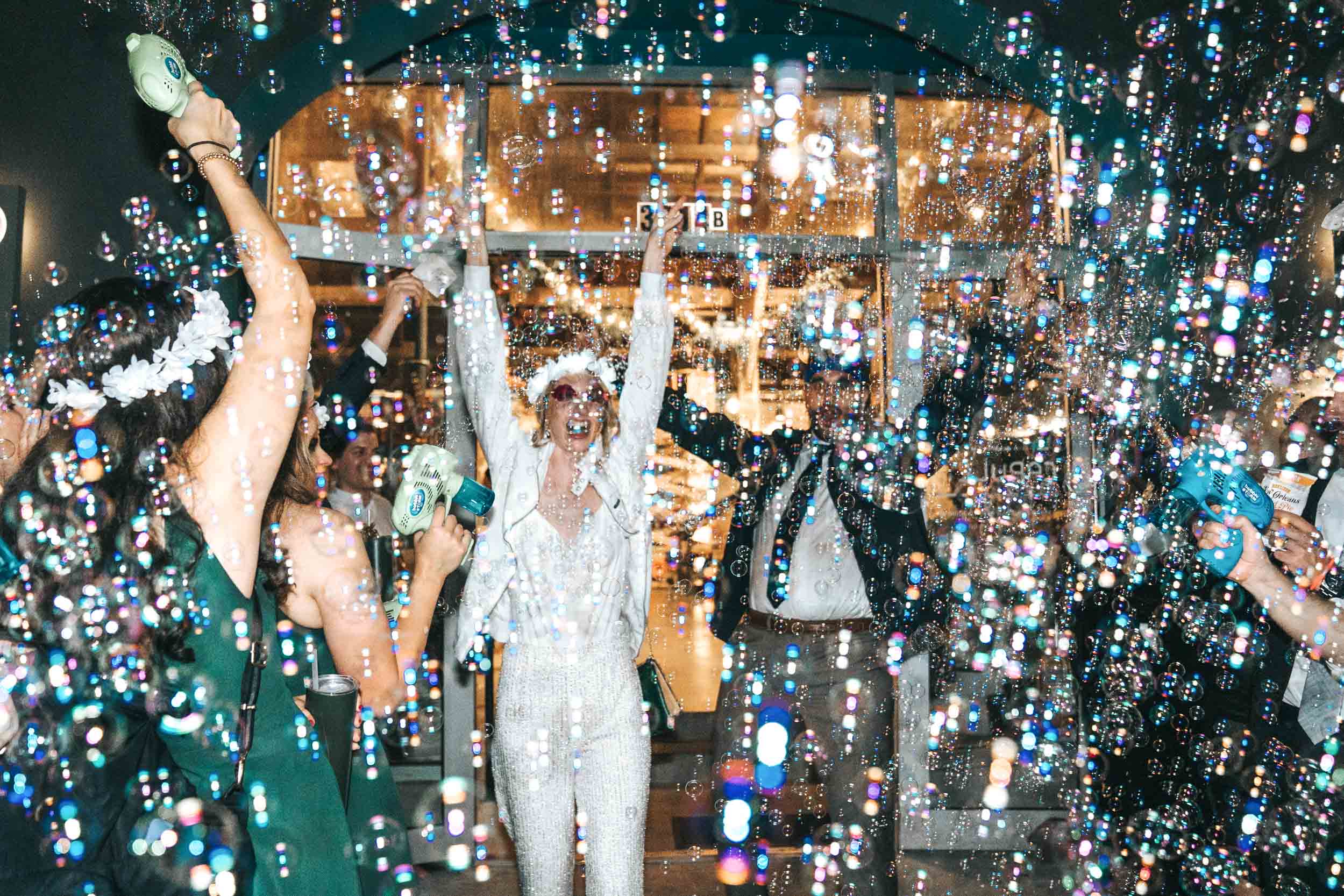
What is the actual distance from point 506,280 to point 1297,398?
345 centimetres

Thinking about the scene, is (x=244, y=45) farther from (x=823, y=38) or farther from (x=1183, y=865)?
(x=1183, y=865)

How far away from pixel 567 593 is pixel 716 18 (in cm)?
309

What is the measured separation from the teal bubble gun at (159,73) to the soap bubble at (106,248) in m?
2.41

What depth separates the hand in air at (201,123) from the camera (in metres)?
1.78

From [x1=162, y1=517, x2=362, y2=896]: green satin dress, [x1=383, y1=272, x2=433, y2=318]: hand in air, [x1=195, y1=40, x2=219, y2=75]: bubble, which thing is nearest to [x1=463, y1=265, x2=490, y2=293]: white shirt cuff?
[x1=383, y1=272, x2=433, y2=318]: hand in air

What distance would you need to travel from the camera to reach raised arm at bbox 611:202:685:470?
9.46ft

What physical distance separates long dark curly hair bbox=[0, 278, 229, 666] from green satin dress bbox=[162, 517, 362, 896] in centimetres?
3

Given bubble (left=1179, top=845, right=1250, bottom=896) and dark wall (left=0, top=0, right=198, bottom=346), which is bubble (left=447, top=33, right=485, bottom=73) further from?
bubble (left=1179, top=845, right=1250, bottom=896)

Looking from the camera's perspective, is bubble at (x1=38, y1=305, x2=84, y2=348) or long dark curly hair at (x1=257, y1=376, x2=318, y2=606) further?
long dark curly hair at (x1=257, y1=376, x2=318, y2=606)

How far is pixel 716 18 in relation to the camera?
4625mm

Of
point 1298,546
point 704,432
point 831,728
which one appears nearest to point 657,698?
point 831,728

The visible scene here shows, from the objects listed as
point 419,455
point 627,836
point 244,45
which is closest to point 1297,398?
point 627,836

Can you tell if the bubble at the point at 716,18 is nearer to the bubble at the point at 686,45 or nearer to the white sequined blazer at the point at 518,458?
the bubble at the point at 686,45

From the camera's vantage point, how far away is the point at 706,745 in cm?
564
